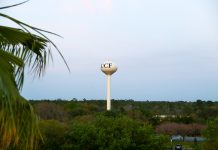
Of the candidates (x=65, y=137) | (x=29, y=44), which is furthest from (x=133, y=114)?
(x=29, y=44)

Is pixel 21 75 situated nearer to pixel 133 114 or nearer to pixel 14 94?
pixel 14 94

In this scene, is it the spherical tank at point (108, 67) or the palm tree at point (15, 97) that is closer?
the palm tree at point (15, 97)

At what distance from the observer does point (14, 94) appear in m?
5.21

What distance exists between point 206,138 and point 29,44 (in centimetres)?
2971

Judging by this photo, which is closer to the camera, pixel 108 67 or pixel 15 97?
pixel 15 97

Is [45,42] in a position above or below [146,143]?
above

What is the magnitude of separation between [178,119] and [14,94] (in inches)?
3312

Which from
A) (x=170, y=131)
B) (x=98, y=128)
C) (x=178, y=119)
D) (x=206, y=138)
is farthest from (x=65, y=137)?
(x=178, y=119)

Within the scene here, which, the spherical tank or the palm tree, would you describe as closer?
the palm tree

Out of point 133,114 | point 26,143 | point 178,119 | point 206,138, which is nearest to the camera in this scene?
point 26,143

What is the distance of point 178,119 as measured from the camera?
88.1 m

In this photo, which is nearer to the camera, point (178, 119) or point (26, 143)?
point (26, 143)

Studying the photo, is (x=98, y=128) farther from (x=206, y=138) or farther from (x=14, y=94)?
(x=14, y=94)

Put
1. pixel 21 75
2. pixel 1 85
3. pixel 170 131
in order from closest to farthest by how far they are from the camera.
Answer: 1. pixel 1 85
2. pixel 21 75
3. pixel 170 131
